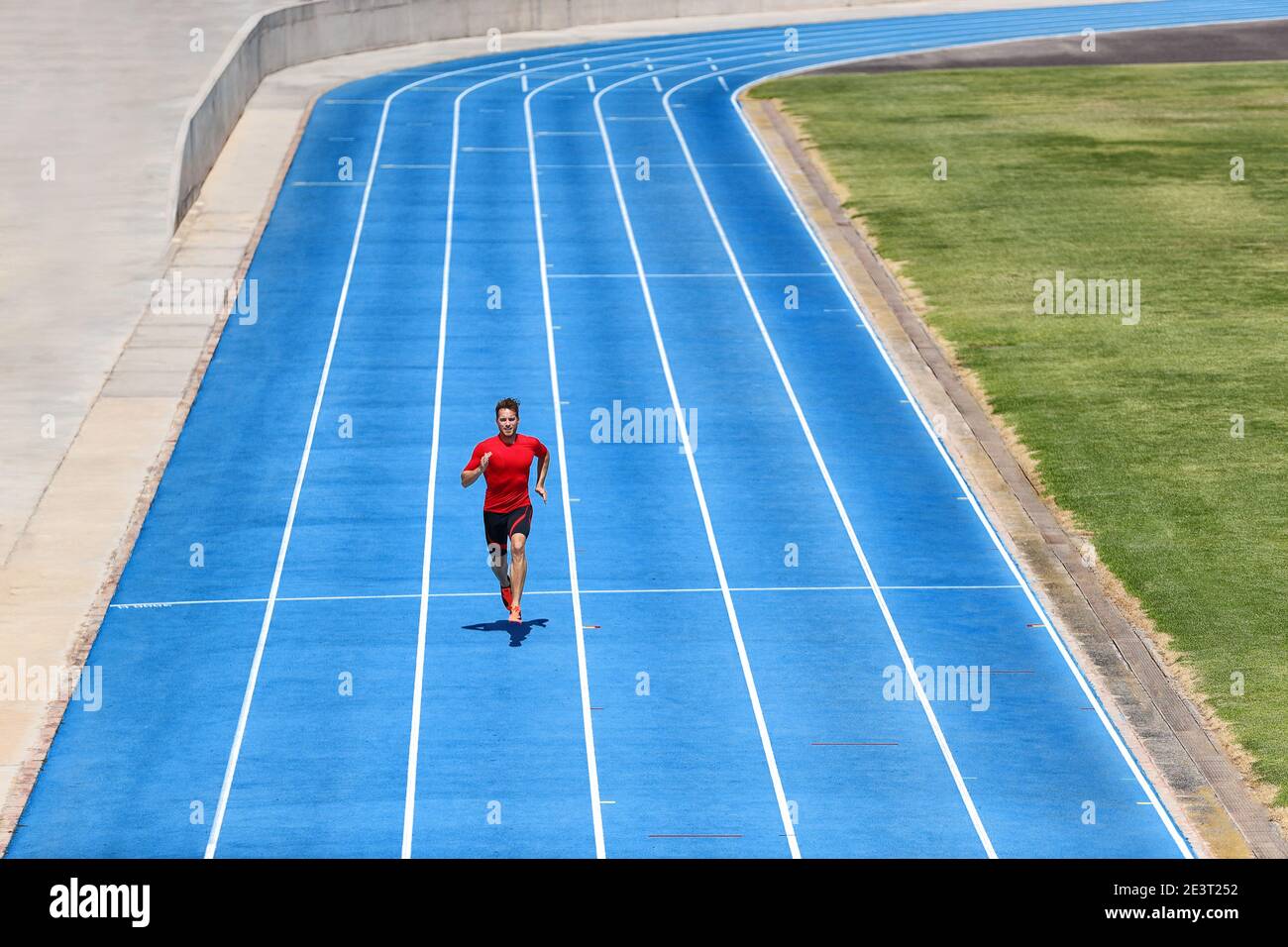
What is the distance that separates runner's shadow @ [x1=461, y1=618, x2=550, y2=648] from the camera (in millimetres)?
15984

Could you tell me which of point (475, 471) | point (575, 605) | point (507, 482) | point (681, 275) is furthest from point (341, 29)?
point (475, 471)

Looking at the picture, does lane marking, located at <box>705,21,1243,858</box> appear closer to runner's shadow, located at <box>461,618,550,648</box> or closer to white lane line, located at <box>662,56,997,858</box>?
white lane line, located at <box>662,56,997,858</box>

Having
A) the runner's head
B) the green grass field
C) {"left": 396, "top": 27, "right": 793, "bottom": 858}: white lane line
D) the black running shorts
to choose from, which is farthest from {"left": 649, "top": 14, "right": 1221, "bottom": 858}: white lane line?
the runner's head

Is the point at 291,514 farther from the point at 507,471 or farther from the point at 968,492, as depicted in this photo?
the point at 968,492

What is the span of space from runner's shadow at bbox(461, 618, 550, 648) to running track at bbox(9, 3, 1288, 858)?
1.7 inches

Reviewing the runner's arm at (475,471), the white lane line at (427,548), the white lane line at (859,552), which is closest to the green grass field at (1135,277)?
the white lane line at (859,552)

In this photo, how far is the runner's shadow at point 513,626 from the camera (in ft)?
52.4

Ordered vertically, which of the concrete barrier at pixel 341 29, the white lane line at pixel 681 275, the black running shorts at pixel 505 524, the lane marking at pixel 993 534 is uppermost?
the concrete barrier at pixel 341 29

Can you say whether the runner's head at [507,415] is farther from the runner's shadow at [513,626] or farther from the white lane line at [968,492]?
the white lane line at [968,492]

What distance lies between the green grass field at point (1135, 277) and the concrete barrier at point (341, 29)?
9582 mm

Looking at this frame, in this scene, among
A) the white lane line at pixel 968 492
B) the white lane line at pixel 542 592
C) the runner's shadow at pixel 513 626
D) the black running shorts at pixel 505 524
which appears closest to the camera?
the white lane line at pixel 968 492

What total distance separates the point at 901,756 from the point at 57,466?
9.92m

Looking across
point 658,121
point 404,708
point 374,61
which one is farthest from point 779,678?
point 374,61

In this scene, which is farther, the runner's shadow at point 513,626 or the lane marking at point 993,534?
the runner's shadow at point 513,626
